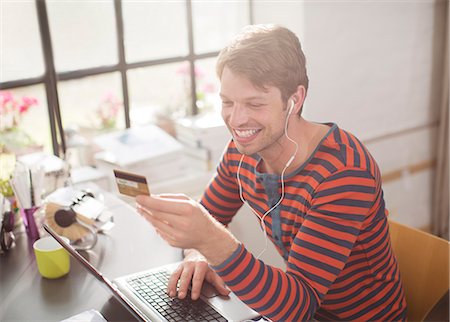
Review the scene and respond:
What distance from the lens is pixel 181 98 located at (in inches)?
105

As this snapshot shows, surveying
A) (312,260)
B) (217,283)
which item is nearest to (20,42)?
(217,283)

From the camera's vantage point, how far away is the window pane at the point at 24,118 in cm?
225

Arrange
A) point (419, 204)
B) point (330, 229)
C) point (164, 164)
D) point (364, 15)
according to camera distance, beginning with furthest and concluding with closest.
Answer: point (419, 204) → point (364, 15) → point (164, 164) → point (330, 229)

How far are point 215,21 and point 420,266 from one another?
144cm

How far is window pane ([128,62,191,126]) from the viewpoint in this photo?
253cm

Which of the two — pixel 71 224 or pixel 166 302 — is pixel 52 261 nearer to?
pixel 71 224

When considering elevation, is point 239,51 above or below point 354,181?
above

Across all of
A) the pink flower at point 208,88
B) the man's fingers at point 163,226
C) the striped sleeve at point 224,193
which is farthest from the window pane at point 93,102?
the man's fingers at point 163,226

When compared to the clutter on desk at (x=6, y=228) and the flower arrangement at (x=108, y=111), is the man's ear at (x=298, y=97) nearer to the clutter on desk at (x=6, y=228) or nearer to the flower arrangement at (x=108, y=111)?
the clutter on desk at (x=6, y=228)

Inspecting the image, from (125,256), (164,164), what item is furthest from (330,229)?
(164,164)

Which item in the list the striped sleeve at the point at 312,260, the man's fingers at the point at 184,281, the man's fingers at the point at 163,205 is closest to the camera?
the man's fingers at the point at 163,205

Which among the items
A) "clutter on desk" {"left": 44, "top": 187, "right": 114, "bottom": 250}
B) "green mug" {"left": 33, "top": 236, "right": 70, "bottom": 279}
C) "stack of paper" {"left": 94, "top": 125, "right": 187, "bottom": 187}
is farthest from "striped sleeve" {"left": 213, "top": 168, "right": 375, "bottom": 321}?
"stack of paper" {"left": 94, "top": 125, "right": 187, "bottom": 187}

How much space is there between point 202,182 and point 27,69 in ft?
2.62

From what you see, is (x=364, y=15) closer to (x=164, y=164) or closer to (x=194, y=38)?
(x=194, y=38)
